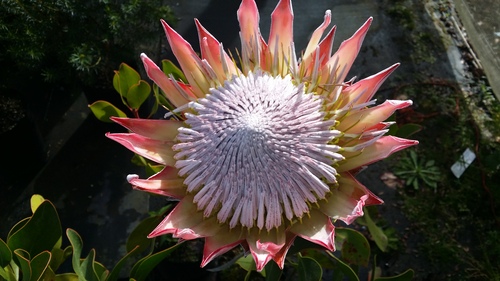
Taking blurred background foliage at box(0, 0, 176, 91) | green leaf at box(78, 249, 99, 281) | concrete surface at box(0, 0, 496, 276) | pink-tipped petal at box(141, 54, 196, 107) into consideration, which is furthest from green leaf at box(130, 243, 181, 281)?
concrete surface at box(0, 0, 496, 276)

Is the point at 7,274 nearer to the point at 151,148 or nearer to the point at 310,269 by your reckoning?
the point at 151,148

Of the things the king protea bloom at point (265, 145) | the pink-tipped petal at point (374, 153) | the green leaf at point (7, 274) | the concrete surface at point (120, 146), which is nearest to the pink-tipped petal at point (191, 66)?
the king protea bloom at point (265, 145)

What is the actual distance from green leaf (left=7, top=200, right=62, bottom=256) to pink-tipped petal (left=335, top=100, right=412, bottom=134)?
2.26 ft

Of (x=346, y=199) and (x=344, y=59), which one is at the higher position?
(x=344, y=59)

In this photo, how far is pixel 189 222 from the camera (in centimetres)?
128

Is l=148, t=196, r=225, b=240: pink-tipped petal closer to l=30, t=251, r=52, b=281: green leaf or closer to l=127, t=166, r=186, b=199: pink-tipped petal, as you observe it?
l=127, t=166, r=186, b=199: pink-tipped petal

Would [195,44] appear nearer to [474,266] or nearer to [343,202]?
[474,266]

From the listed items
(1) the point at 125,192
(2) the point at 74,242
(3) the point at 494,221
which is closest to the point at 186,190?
(2) the point at 74,242

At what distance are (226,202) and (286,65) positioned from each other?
1.17 feet

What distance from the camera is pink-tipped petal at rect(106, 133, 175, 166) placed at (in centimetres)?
129

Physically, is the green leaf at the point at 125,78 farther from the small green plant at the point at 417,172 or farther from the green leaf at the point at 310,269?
the small green plant at the point at 417,172

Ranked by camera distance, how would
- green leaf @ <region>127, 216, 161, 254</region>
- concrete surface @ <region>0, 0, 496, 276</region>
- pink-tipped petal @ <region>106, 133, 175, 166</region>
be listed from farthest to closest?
concrete surface @ <region>0, 0, 496, 276</region> < green leaf @ <region>127, 216, 161, 254</region> < pink-tipped petal @ <region>106, 133, 175, 166</region>

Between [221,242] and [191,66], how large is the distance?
41 centimetres

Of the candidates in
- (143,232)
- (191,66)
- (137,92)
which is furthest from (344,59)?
(143,232)
